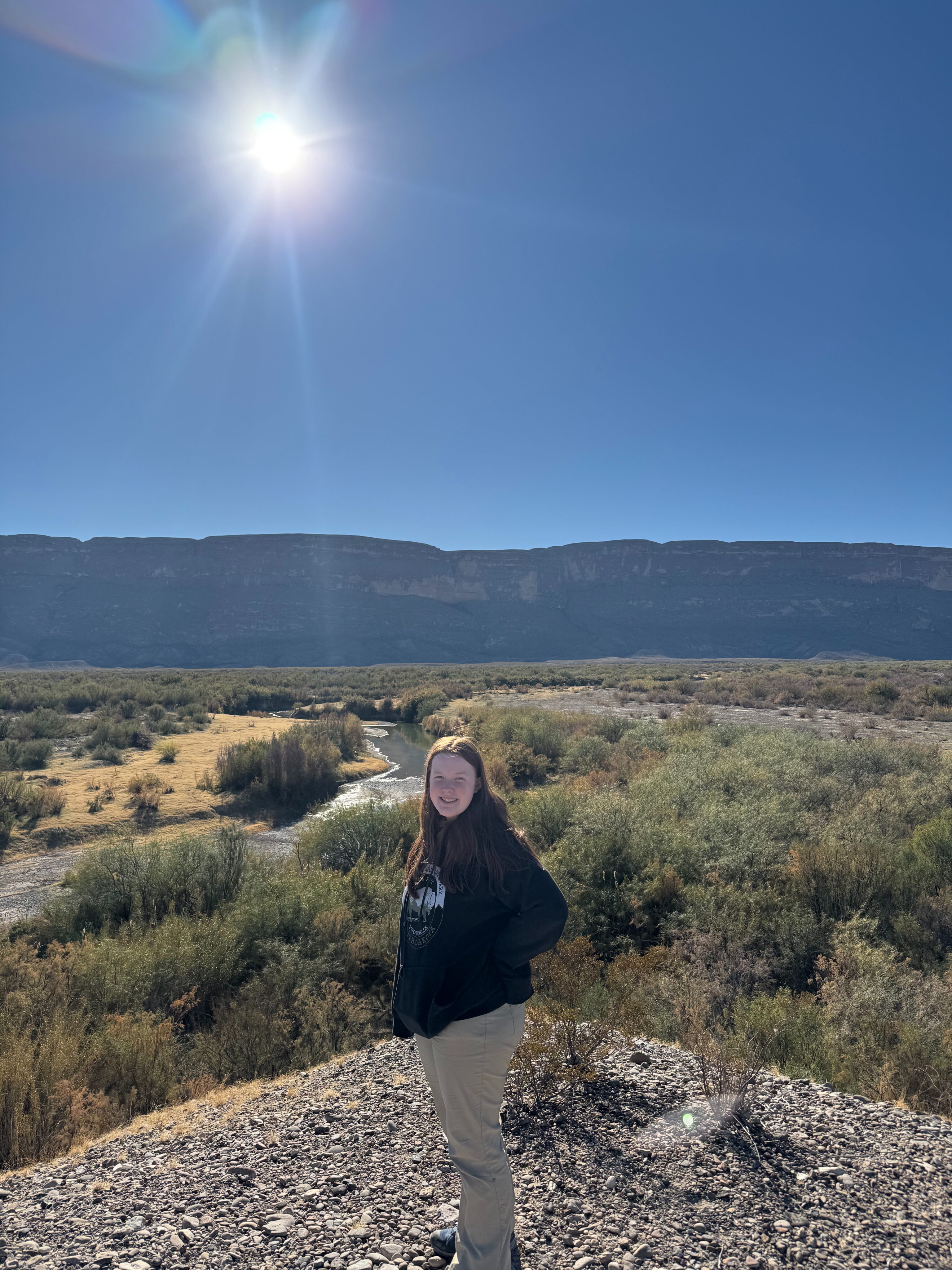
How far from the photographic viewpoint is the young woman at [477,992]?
2098 mm

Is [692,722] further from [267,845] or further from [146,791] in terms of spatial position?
[146,791]

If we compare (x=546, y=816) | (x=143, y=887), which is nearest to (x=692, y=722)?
(x=546, y=816)

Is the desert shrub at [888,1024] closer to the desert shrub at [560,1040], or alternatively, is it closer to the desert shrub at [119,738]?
the desert shrub at [560,1040]

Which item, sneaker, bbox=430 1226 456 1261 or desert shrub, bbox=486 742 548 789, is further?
desert shrub, bbox=486 742 548 789

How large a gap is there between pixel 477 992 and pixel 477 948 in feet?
0.42

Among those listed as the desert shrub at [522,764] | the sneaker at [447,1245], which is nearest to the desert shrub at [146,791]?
the desert shrub at [522,764]

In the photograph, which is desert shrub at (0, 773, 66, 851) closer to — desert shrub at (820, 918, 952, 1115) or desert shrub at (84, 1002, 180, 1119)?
desert shrub at (84, 1002, 180, 1119)

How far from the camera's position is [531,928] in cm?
211

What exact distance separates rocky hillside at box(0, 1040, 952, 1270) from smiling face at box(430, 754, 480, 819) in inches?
66.5

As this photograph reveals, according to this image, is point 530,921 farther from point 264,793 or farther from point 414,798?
point 264,793

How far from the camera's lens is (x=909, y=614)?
86812 mm

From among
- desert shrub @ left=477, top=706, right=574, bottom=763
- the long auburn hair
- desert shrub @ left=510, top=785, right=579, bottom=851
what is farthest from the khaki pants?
desert shrub @ left=477, top=706, right=574, bottom=763

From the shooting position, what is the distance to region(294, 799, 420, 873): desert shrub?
8.38m

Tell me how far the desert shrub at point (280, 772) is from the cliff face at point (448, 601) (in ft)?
218
